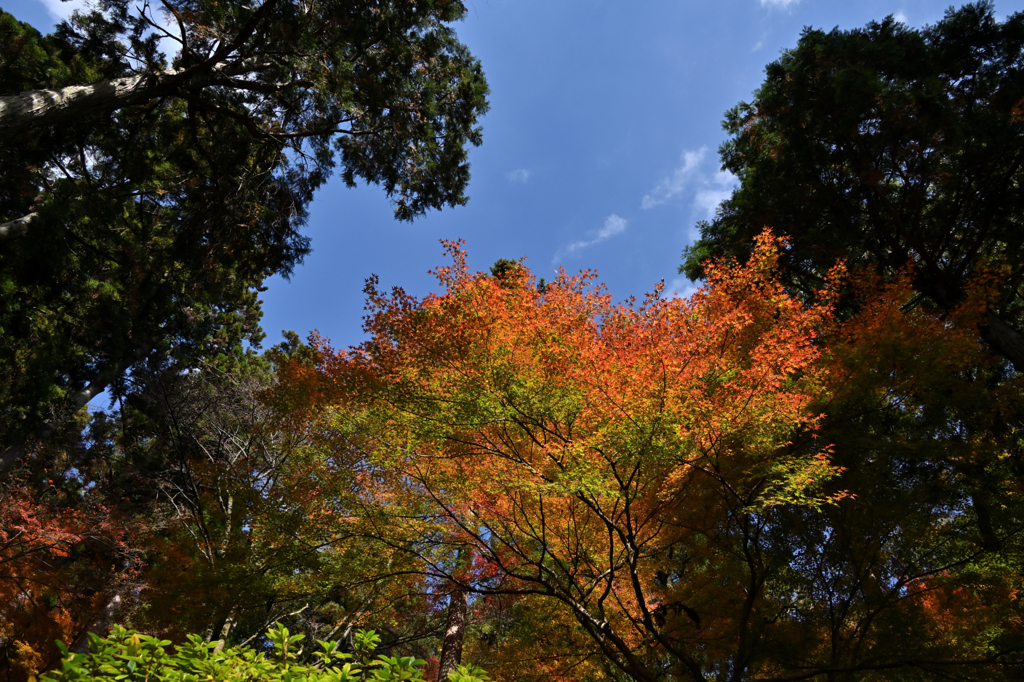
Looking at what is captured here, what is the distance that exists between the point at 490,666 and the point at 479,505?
9.79ft

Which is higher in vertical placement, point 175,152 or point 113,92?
point 175,152

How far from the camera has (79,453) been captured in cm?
1216

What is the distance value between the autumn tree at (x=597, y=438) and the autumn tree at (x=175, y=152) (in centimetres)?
291

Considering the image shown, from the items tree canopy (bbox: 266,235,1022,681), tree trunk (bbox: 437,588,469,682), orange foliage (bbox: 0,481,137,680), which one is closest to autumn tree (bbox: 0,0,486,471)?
orange foliage (bbox: 0,481,137,680)

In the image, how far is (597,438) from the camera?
5.96 metres

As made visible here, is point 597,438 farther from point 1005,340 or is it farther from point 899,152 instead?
point 899,152

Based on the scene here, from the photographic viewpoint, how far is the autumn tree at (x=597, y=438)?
6074 mm

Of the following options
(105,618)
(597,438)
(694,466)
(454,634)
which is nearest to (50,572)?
(105,618)

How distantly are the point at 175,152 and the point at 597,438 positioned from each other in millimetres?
9423

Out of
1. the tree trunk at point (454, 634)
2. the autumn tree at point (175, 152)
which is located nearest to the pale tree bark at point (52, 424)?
the autumn tree at point (175, 152)

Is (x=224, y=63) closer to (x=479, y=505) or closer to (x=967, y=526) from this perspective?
(x=479, y=505)

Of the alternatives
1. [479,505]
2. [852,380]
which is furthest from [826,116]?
[479,505]

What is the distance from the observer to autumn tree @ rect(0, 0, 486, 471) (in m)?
7.29

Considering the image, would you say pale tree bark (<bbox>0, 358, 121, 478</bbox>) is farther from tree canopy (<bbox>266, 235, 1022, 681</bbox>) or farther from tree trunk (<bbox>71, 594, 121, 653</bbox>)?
tree canopy (<bbox>266, 235, 1022, 681</bbox>)
